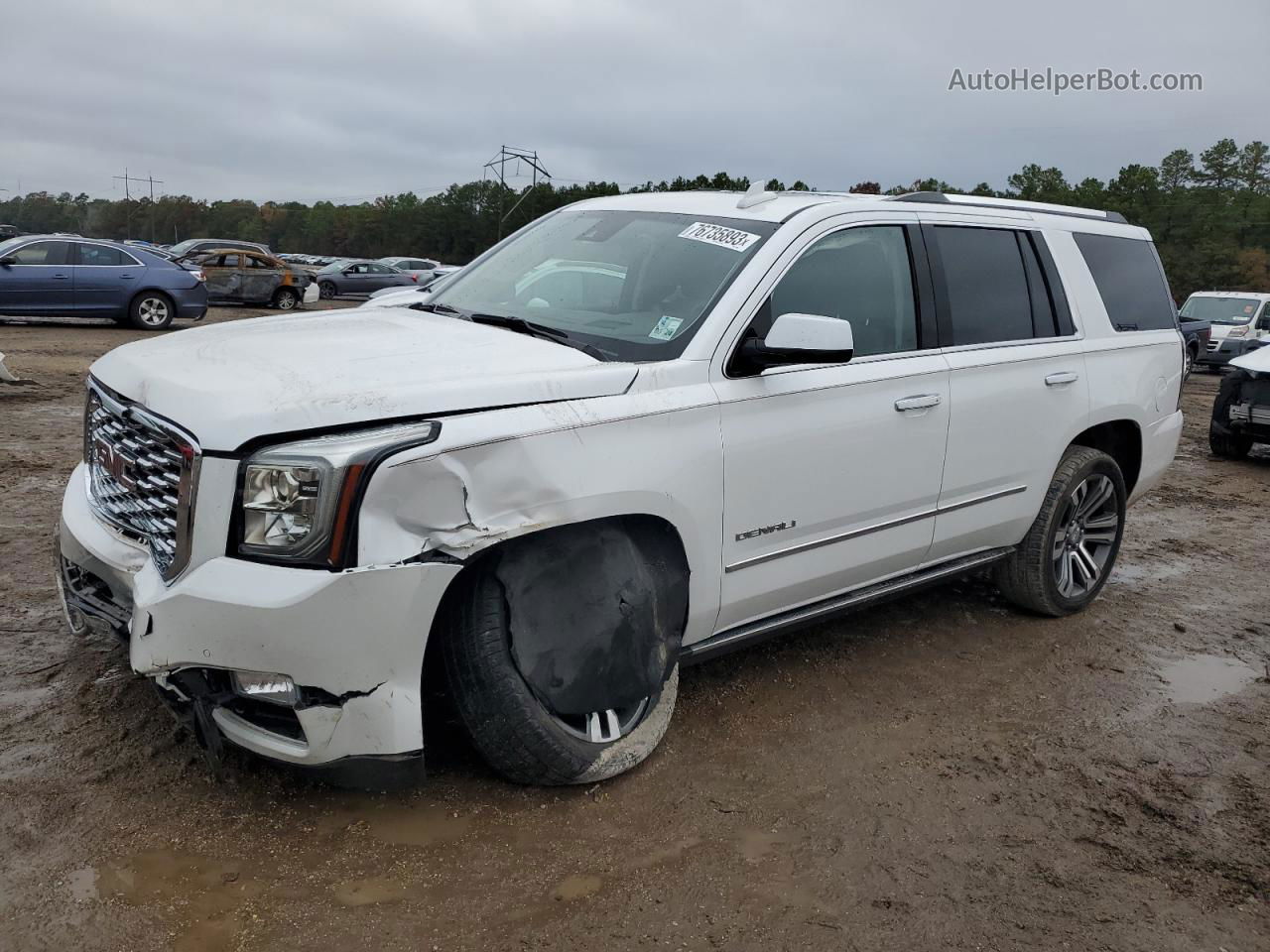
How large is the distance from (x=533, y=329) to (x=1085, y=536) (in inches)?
125

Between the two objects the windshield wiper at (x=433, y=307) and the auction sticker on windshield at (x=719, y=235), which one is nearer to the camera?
the auction sticker on windshield at (x=719, y=235)

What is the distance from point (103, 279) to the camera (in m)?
17.3

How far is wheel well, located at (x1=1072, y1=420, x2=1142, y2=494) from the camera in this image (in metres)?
5.43

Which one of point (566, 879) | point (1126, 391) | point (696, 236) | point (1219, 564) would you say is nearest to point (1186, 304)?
point (1219, 564)

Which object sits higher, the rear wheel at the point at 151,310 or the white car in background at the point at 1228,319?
the white car in background at the point at 1228,319

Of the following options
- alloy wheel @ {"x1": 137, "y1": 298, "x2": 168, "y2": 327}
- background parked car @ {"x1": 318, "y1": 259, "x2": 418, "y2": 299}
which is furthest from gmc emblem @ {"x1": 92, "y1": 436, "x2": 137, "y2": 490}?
background parked car @ {"x1": 318, "y1": 259, "x2": 418, "y2": 299}

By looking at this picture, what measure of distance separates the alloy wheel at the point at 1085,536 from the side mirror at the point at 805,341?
2.20m

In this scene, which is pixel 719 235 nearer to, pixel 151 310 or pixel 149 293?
pixel 149 293

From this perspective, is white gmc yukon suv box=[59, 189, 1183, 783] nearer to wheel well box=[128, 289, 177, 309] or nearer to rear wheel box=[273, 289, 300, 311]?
wheel well box=[128, 289, 177, 309]

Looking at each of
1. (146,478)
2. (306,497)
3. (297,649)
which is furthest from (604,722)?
(146,478)

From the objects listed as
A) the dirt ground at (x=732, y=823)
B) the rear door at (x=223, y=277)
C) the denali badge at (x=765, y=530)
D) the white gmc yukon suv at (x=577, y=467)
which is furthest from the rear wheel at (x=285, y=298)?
the denali badge at (x=765, y=530)

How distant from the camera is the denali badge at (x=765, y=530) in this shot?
3.60 meters

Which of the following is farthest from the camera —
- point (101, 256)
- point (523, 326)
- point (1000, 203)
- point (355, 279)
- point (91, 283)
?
point (355, 279)

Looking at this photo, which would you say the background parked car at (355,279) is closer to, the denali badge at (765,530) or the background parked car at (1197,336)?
the background parked car at (1197,336)
